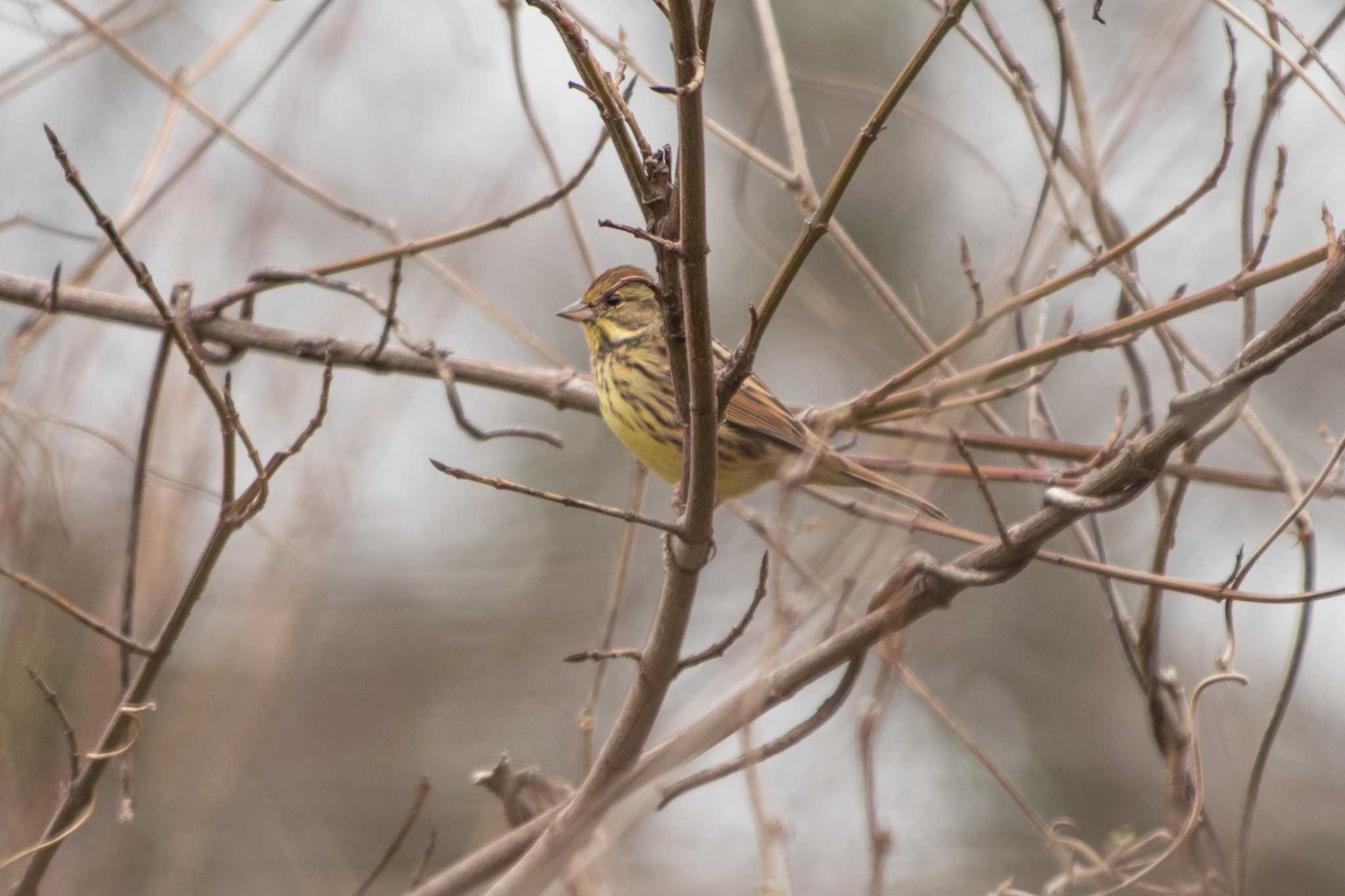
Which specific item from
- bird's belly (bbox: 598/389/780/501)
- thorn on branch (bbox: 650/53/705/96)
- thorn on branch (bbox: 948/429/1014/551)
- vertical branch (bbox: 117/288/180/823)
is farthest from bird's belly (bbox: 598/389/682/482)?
thorn on branch (bbox: 650/53/705/96)

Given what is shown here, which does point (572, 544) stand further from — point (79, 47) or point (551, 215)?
point (79, 47)

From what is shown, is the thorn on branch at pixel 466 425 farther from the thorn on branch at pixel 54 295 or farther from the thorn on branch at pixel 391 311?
the thorn on branch at pixel 54 295

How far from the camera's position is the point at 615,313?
4.20 meters

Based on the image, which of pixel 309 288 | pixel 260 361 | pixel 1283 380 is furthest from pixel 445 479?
pixel 1283 380

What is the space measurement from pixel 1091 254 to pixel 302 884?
2736 mm

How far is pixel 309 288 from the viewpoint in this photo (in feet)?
15.6

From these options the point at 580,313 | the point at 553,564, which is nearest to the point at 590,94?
the point at 580,313

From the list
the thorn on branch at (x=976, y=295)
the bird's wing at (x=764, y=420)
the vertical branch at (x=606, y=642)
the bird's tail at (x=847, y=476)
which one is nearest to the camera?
the thorn on branch at (x=976, y=295)

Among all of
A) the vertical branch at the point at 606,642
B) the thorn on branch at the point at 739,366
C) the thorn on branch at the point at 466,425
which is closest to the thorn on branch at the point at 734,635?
the thorn on branch at the point at 739,366

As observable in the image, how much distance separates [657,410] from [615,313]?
2.13 ft

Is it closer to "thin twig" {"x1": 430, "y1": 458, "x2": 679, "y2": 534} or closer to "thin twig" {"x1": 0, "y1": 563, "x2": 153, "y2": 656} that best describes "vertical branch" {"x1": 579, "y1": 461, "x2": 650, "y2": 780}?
"thin twig" {"x1": 430, "y1": 458, "x2": 679, "y2": 534}

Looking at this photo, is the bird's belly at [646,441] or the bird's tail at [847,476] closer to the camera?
the bird's tail at [847,476]

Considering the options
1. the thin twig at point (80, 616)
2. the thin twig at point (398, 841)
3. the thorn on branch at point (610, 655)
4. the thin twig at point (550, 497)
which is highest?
the thin twig at point (550, 497)

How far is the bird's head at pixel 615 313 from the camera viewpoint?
13.4 ft
